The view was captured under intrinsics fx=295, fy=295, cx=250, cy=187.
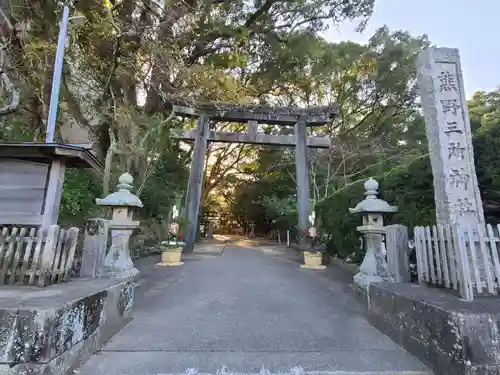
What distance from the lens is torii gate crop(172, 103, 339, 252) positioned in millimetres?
10516

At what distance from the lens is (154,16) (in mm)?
8859

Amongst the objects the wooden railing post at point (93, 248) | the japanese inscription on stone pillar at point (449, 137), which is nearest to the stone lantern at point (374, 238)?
the japanese inscription on stone pillar at point (449, 137)

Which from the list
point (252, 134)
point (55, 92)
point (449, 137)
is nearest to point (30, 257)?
point (55, 92)

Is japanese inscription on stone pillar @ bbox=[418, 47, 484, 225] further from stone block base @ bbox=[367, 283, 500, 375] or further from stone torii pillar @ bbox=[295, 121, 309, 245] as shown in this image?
stone torii pillar @ bbox=[295, 121, 309, 245]

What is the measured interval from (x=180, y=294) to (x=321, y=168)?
12172 mm

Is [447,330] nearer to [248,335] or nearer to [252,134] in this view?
[248,335]

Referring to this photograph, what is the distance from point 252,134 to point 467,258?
8742 millimetres

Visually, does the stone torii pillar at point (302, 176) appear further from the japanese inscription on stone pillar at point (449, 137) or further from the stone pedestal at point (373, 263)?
the japanese inscription on stone pillar at point (449, 137)

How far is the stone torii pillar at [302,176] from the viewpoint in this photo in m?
10.4

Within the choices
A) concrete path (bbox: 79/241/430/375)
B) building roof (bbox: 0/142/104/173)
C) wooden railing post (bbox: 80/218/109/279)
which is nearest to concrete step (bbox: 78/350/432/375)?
concrete path (bbox: 79/241/430/375)

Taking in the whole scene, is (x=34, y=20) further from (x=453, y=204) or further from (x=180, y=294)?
(x=453, y=204)

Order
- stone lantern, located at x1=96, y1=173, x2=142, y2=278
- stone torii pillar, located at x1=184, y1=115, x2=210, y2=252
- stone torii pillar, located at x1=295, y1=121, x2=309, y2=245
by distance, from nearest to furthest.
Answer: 1. stone lantern, located at x1=96, y1=173, x2=142, y2=278
2. stone torii pillar, located at x1=184, y1=115, x2=210, y2=252
3. stone torii pillar, located at x1=295, y1=121, x2=309, y2=245

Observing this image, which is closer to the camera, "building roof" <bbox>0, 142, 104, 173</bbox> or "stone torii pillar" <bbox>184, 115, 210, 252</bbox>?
"building roof" <bbox>0, 142, 104, 173</bbox>

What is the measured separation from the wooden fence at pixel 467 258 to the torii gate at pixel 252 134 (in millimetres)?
7086
